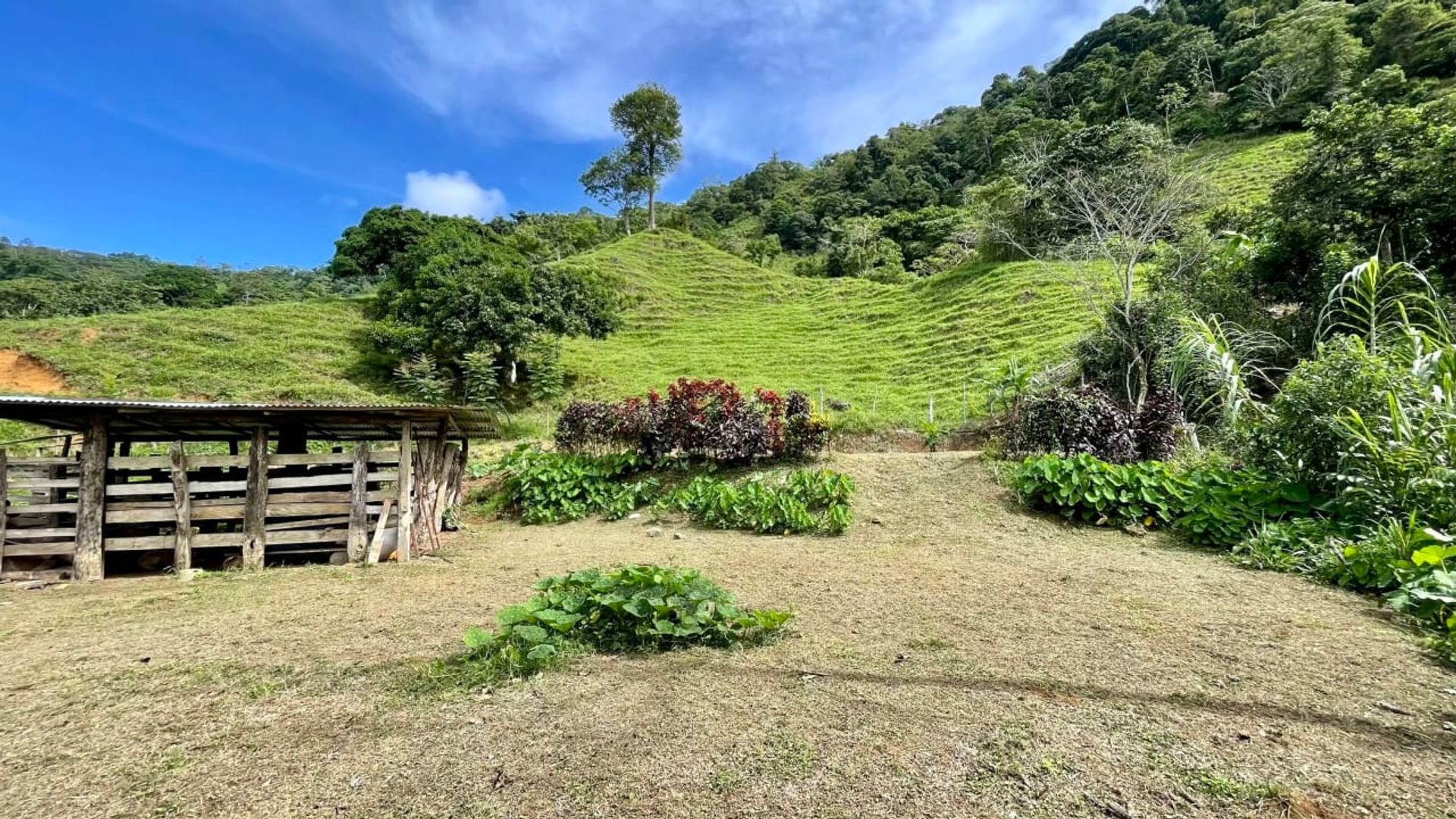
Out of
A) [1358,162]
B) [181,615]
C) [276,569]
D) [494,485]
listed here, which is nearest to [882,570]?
[181,615]

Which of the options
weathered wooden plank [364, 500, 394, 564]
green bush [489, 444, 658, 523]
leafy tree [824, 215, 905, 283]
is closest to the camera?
weathered wooden plank [364, 500, 394, 564]

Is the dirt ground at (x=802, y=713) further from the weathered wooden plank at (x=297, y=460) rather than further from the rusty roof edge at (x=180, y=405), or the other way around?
the weathered wooden plank at (x=297, y=460)

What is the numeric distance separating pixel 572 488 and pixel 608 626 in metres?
5.68

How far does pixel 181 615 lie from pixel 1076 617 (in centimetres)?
609

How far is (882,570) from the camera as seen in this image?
5.01 meters

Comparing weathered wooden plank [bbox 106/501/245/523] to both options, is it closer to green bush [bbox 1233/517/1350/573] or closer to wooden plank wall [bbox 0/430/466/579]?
wooden plank wall [bbox 0/430/466/579]

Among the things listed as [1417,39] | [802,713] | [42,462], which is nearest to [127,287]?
[42,462]

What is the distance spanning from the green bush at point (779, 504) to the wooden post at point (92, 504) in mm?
5837

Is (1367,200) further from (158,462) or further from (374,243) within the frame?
(374,243)

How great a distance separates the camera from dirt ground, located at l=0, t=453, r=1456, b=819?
76.0 inches

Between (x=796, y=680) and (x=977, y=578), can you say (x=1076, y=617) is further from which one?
(x=796, y=680)

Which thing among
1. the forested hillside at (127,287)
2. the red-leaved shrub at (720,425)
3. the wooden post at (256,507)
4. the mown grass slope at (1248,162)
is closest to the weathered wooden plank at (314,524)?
the wooden post at (256,507)

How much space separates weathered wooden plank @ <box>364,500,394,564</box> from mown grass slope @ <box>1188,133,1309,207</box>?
72.7ft

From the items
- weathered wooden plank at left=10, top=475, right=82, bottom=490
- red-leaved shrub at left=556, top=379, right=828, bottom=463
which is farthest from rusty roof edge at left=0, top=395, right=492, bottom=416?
red-leaved shrub at left=556, top=379, right=828, bottom=463
